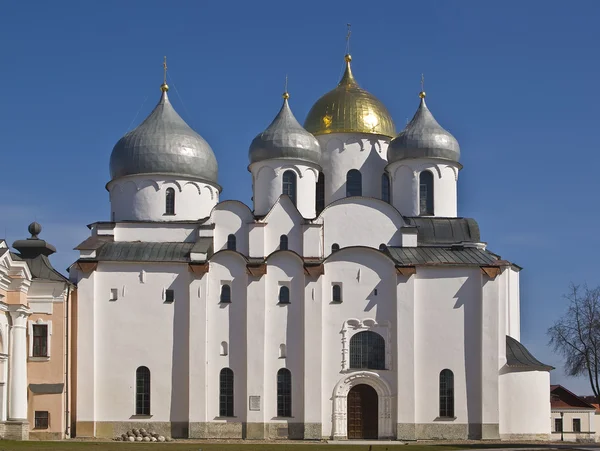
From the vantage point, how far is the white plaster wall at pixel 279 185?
51.8m

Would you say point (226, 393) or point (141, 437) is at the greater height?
point (226, 393)

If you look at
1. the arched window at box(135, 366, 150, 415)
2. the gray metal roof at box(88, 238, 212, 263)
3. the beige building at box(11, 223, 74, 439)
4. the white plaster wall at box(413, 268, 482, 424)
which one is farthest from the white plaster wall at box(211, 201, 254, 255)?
the white plaster wall at box(413, 268, 482, 424)

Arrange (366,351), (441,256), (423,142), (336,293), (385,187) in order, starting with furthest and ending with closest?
(385,187)
(423,142)
(441,256)
(336,293)
(366,351)

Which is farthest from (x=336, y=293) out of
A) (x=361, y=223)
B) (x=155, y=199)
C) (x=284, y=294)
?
(x=155, y=199)

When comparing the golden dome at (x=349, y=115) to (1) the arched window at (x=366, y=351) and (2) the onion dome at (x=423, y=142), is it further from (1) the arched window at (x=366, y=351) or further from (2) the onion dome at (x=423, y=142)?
(1) the arched window at (x=366, y=351)

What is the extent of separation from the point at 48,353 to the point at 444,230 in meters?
17.8

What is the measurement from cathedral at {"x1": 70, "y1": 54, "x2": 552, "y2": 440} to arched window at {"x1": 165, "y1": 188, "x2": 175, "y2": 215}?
89 cm

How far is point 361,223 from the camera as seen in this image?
5044 cm

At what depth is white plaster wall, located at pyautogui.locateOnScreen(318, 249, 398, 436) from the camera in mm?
48219

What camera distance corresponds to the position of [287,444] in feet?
144

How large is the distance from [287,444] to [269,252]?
30.5ft

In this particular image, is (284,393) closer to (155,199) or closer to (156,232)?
(156,232)

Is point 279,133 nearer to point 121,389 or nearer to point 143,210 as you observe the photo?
point 143,210

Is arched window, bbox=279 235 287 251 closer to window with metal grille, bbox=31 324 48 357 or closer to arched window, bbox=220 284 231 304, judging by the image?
arched window, bbox=220 284 231 304
